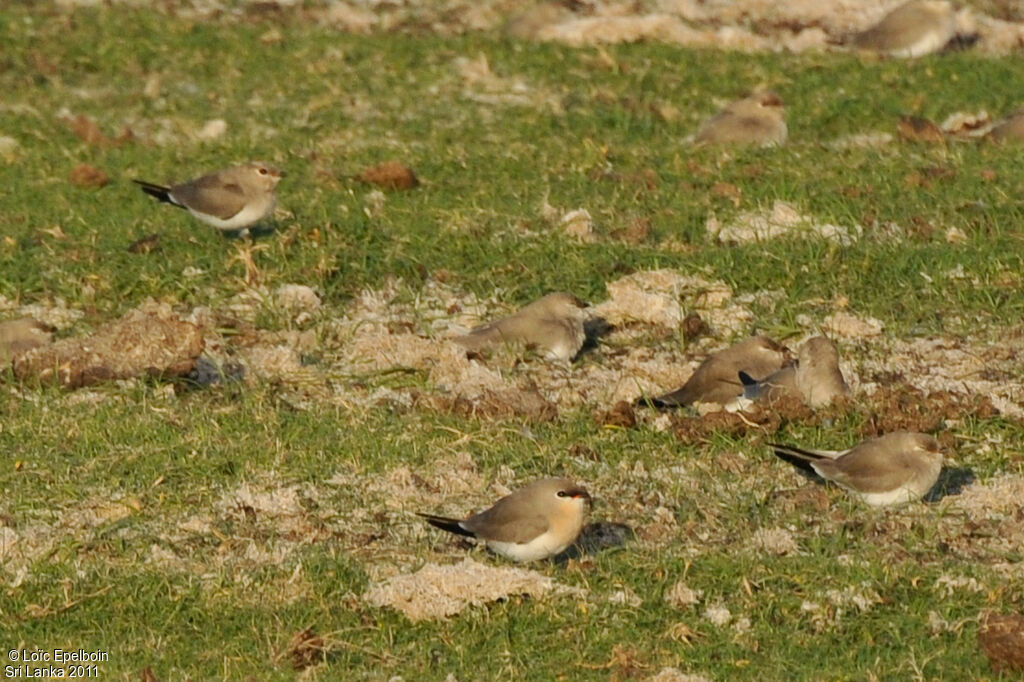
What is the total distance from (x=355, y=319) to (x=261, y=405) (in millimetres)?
1385

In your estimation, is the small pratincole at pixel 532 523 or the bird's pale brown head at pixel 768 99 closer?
the small pratincole at pixel 532 523

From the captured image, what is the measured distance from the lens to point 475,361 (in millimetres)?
9875

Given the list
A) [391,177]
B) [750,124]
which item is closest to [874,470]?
[391,177]

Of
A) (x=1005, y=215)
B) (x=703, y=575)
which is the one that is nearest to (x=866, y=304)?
(x=1005, y=215)

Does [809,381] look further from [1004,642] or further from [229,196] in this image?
[229,196]

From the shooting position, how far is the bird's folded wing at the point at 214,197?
11117 millimetres

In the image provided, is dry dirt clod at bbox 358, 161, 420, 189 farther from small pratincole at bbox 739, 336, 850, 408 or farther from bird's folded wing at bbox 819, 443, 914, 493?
bird's folded wing at bbox 819, 443, 914, 493

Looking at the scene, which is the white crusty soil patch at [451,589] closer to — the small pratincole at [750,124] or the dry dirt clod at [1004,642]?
the dry dirt clod at [1004,642]

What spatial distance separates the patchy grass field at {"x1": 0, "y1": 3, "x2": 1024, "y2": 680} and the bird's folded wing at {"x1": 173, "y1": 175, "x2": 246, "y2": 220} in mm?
247

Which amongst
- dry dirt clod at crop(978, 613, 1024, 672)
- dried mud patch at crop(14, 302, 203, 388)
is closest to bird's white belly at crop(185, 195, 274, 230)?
dried mud patch at crop(14, 302, 203, 388)

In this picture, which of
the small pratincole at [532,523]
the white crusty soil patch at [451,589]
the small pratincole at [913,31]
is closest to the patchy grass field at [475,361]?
the white crusty soil patch at [451,589]

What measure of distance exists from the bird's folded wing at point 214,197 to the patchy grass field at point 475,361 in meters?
0.25

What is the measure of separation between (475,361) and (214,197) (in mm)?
2133

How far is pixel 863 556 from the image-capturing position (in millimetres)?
7598
